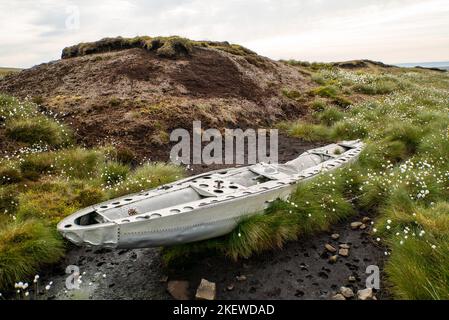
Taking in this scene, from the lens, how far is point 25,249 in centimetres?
619

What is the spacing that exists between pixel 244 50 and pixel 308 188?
907 inches

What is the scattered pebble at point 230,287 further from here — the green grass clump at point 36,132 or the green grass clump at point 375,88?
the green grass clump at point 375,88

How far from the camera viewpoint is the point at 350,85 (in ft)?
88.1

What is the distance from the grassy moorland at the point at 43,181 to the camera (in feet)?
20.4

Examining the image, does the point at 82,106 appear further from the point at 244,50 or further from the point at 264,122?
the point at 244,50

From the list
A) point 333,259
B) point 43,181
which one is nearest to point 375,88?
point 333,259

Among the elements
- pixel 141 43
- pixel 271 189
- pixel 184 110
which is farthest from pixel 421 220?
pixel 141 43

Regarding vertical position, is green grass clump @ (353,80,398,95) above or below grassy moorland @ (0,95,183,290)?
above

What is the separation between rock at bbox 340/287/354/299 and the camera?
5.44 m

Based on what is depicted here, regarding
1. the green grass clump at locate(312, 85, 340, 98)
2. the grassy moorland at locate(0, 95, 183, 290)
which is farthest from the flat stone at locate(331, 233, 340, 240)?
the green grass clump at locate(312, 85, 340, 98)

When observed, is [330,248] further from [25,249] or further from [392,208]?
[25,249]

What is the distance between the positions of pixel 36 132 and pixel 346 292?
11.0 meters

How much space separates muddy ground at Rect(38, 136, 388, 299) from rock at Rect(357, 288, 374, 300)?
0.12 m

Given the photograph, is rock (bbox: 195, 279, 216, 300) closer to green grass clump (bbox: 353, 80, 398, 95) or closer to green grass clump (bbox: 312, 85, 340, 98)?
green grass clump (bbox: 312, 85, 340, 98)
